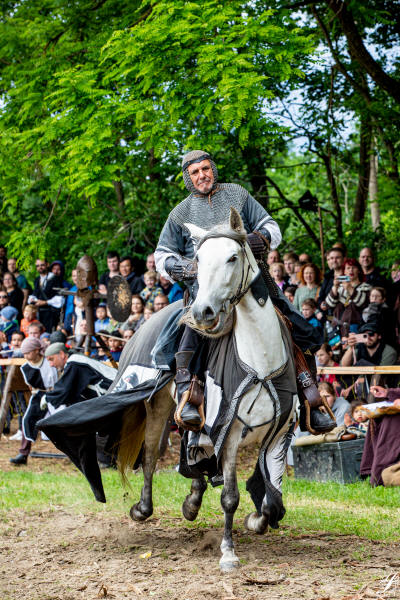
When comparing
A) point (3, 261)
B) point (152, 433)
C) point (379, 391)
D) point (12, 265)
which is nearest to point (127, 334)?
point (379, 391)

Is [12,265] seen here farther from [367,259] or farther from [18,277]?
[367,259]

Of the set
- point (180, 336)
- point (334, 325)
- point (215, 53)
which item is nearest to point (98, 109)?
point (215, 53)

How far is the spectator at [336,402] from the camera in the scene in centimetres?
922

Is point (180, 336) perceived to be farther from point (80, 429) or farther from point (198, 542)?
point (198, 542)

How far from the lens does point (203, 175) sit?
226 inches

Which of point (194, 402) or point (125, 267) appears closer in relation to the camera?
point (194, 402)

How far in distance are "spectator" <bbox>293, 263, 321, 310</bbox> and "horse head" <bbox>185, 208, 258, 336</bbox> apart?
244 inches

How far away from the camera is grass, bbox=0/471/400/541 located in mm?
→ 6375

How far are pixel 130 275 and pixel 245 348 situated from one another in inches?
301

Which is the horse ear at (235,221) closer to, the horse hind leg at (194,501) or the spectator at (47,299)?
the horse hind leg at (194,501)

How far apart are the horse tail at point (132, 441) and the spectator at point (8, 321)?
7.97 m

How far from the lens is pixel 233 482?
5297 millimetres

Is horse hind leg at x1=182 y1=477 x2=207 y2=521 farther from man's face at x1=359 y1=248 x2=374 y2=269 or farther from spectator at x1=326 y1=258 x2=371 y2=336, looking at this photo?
man's face at x1=359 y1=248 x2=374 y2=269

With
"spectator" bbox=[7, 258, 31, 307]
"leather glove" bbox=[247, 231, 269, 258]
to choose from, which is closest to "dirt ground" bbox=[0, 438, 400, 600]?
"leather glove" bbox=[247, 231, 269, 258]
